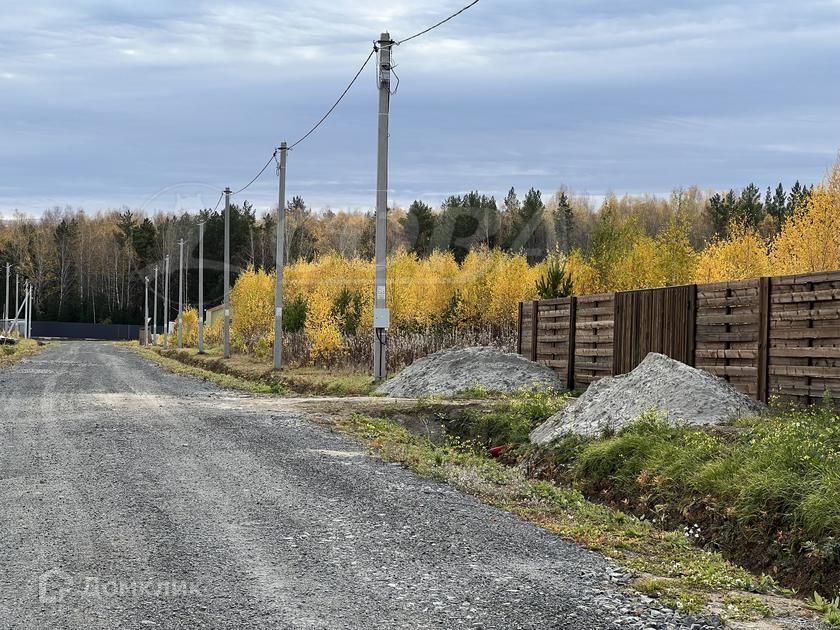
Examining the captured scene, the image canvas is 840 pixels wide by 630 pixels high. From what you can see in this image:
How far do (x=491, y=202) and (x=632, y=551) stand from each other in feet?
324

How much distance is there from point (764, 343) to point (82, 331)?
11475 cm

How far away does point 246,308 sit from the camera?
55.5 metres

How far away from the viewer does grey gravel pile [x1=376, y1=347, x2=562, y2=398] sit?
20.1m

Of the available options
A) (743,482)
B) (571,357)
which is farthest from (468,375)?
(743,482)

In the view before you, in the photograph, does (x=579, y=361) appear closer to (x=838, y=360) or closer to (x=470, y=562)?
(x=838, y=360)

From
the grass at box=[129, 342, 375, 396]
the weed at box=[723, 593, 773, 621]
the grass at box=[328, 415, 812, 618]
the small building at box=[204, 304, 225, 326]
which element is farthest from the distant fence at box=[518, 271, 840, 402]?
the small building at box=[204, 304, 225, 326]

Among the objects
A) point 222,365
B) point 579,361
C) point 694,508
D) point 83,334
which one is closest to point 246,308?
point 222,365

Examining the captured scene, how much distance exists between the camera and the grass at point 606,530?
6.43 metres

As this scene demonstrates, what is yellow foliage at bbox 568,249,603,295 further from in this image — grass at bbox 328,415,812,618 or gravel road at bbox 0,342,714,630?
gravel road at bbox 0,342,714,630

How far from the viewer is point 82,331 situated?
119 metres

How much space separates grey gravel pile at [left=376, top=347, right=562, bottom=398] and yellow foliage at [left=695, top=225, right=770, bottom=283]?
→ 63.4 feet

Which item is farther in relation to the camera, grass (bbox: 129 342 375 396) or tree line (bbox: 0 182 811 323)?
tree line (bbox: 0 182 811 323)

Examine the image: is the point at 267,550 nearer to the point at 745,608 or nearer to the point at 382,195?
the point at 745,608

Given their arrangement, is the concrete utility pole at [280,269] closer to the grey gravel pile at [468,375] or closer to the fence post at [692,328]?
the grey gravel pile at [468,375]
